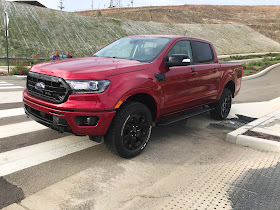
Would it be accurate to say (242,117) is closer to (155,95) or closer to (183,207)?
(155,95)

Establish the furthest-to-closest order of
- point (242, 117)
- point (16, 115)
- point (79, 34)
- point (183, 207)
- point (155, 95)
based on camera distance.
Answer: point (79, 34)
point (242, 117)
point (16, 115)
point (155, 95)
point (183, 207)

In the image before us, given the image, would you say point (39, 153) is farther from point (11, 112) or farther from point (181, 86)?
point (11, 112)

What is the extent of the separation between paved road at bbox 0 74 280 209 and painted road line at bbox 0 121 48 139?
2cm

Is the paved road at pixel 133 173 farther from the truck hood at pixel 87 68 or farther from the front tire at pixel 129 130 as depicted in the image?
the truck hood at pixel 87 68

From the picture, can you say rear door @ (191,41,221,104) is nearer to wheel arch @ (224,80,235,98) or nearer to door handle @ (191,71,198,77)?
door handle @ (191,71,198,77)

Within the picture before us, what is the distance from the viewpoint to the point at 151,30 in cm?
5312

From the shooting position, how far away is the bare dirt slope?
82562 mm

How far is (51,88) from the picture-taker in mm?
3750

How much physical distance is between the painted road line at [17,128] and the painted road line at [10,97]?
252 cm

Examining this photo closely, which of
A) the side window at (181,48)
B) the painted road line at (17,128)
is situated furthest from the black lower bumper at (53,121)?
the side window at (181,48)

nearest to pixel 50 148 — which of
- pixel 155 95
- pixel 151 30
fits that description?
pixel 155 95

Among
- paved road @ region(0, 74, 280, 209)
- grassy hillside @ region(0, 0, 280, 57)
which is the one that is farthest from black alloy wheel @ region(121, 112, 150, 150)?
grassy hillside @ region(0, 0, 280, 57)

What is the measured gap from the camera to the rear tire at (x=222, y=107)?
6410 mm

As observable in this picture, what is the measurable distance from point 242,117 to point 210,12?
102 metres
